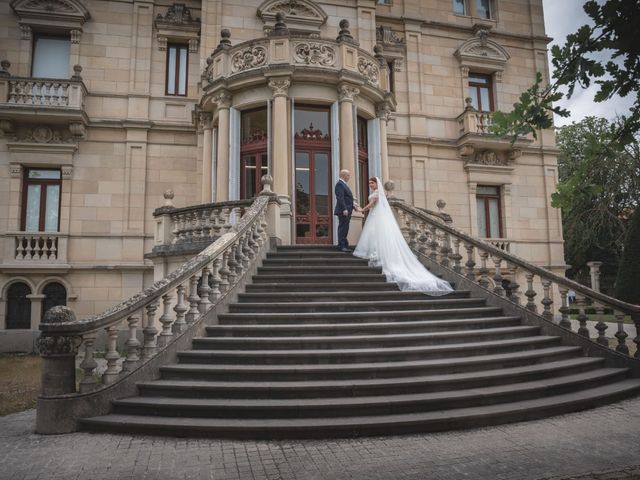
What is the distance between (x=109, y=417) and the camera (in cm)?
510

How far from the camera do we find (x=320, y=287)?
838 centimetres

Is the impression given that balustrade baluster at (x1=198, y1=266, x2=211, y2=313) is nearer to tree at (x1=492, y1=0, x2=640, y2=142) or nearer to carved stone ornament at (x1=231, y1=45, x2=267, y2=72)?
tree at (x1=492, y1=0, x2=640, y2=142)

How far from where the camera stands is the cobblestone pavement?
389cm

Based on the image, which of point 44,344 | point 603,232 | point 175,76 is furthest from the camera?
point 603,232

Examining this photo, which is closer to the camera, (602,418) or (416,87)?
(602,418)

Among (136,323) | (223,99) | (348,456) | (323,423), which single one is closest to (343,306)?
(323,423)

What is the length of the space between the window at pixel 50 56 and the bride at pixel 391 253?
38.8ft

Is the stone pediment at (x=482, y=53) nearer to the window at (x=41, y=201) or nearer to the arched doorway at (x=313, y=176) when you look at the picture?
the arched doorway at (x=313, y=176)

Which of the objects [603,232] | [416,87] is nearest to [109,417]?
[416,87]

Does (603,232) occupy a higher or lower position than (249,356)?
higher

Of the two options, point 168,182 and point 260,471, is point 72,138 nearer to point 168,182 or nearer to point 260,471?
point 168,182

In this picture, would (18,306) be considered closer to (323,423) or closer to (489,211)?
(323,423)

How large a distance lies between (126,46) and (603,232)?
31.5 meters

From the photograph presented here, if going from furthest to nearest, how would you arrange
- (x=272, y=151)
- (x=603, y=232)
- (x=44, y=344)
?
1. (x=603, y=232)
2. (x=272, y=151)
3. (x=44, y=344)
